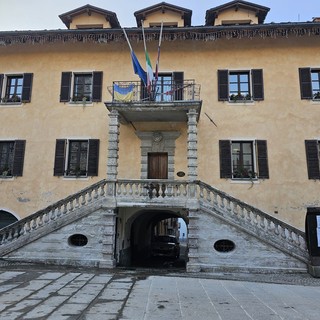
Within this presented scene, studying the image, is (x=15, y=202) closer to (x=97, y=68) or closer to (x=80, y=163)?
(x=80, y=163)

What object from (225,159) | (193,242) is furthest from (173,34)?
(193,242)

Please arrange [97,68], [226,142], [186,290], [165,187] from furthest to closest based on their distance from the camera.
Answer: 1. [97,68]
2. [226,142]
3. [165,187]
4. [186,290]

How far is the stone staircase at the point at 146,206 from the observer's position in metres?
12.0

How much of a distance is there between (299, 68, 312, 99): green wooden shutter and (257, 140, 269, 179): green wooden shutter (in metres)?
2.97

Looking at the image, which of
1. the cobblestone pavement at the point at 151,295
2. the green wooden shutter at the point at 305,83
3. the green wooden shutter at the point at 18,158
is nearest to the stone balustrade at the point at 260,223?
the cobblestone pavement at the point at 151,295

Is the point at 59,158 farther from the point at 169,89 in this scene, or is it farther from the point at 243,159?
the point at 243,159

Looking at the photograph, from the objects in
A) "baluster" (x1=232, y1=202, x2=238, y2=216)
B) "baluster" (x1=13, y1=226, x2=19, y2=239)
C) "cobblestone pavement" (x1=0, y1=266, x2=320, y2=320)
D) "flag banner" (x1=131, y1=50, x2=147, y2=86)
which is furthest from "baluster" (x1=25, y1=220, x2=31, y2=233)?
"baluster" (x1=232, y1=202, x2=238, y2=216)

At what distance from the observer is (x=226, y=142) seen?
1483cm

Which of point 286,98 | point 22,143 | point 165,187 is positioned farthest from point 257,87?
point 22,143

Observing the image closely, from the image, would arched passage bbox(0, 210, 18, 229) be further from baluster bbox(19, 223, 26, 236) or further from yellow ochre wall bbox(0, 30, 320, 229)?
baluster bbox(19, 223, 26, 236)

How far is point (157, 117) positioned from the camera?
48.2 ft

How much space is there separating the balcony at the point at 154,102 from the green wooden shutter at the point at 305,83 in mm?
4788

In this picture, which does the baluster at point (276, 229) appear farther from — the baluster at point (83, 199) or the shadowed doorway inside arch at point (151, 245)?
the baluster at point (83, 199)

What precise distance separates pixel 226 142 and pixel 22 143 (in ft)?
31.8
